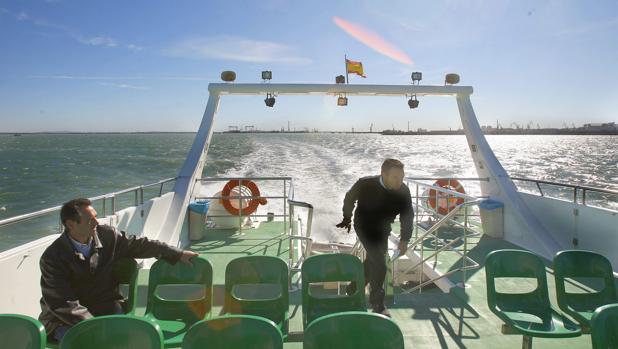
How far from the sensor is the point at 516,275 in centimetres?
354

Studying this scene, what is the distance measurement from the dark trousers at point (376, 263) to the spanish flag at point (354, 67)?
15.2 feet

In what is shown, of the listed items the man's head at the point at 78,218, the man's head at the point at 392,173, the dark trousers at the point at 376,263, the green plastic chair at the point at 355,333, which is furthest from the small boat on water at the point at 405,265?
the man's head at the point at 392,173

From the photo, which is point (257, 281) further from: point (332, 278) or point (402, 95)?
point (402, 95)

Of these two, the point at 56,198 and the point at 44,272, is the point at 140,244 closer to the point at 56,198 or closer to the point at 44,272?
the point at 44,272

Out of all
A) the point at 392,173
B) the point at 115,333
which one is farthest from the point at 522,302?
the point at 115,333

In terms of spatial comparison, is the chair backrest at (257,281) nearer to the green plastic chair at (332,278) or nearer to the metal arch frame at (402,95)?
the green plastic chair at (332,278)

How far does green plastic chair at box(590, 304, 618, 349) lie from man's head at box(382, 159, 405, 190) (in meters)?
1.76

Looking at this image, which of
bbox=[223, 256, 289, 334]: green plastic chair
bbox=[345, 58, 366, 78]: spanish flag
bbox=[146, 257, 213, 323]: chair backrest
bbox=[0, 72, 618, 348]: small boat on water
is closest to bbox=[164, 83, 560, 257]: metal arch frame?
bbox=[0, 72, 618, 348]: small boat on water

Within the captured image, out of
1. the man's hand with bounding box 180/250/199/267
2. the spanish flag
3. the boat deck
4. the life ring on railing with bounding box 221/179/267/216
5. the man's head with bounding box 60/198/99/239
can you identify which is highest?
the spanish flag

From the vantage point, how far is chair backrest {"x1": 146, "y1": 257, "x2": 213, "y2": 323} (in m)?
3.29

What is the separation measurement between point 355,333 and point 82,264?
1.93m

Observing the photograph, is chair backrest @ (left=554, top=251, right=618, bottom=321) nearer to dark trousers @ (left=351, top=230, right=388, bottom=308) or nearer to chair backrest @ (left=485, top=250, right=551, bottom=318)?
chair backrest @ (left=485, top=250, right=551, bottom=318)

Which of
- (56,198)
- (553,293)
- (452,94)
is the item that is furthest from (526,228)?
(56,198)

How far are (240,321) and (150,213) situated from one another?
424 centimetres
